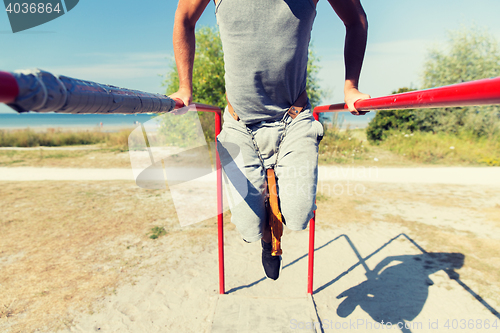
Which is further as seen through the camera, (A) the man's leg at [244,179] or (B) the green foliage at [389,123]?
(B) the green foliage at [389,123]

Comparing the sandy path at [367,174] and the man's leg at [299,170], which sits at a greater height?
the man's leg at [299,170]

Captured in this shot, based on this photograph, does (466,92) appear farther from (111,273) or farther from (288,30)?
(111,273)

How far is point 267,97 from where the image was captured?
130 centimetres

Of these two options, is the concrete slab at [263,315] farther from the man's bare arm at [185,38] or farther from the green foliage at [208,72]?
the green foliage at [208,72]

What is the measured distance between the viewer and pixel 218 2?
1.22m

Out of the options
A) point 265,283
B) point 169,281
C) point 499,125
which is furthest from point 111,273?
point 499,125

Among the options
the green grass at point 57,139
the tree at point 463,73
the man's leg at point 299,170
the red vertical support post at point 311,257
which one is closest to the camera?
the man's leg at point 299,170

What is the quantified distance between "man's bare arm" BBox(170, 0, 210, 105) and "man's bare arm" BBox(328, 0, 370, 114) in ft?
1.95

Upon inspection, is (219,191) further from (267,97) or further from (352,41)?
(352,41)

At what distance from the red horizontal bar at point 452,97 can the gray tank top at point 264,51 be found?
15.6 inches

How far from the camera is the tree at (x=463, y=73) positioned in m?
8.02

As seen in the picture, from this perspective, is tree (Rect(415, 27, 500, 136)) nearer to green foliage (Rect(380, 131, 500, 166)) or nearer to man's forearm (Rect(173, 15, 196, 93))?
green foliage (Rect(380, 131, 500, 166))

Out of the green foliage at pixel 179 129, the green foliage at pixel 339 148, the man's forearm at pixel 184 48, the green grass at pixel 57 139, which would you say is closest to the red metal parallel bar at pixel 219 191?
the man's forearm at pixel 184 48

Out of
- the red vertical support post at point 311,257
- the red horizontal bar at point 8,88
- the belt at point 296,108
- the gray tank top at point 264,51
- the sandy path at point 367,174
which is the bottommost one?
the sandy path at point 367,174
